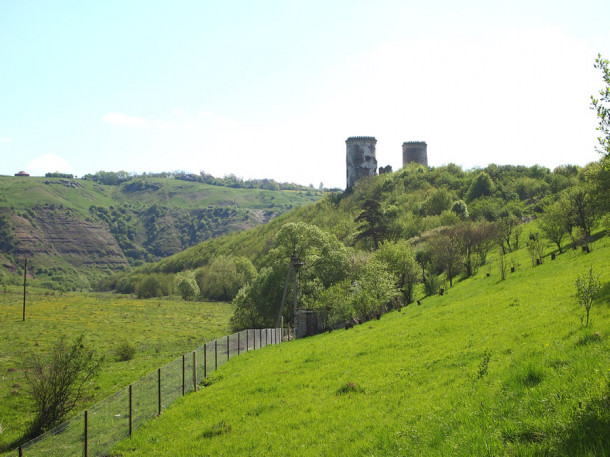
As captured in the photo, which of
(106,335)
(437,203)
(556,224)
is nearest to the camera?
(556,224)

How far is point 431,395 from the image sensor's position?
1200cm

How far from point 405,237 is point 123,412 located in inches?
2614

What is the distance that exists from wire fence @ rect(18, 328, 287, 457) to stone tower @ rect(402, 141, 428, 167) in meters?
119

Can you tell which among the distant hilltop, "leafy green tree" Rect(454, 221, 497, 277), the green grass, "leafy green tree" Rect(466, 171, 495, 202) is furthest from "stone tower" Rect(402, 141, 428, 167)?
"leafy green tree" Rect(454, 221, 497, 277)

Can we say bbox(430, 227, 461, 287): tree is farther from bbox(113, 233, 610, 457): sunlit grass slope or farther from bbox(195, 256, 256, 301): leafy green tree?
bbox(195, 256, 256, 301): leafy green tree

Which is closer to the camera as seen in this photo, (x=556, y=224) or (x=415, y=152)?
(x=556, y=224)

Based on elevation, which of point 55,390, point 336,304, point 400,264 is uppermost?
point 400,264

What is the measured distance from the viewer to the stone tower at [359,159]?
397 ft

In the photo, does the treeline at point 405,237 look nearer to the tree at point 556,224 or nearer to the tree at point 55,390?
the tree at point 556,224

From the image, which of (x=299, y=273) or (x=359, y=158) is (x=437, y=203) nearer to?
(x=359, y=158)

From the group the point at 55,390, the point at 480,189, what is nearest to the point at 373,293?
the point at 55,390

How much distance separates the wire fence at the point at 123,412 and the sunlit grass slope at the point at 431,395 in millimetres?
532

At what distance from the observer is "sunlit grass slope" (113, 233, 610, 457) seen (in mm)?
8242

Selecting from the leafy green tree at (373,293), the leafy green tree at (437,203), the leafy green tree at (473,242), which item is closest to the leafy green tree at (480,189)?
the leafy green tree at (437,203)
